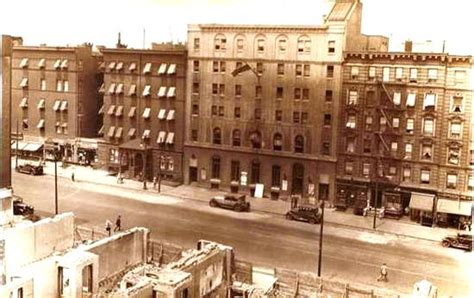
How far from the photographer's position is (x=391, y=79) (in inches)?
2400

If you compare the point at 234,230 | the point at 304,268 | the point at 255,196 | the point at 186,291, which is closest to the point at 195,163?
the point at 255,196

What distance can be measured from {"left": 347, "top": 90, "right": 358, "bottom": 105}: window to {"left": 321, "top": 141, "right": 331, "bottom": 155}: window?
4.80 m

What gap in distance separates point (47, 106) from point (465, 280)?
6086cm

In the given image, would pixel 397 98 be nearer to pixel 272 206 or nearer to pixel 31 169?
pixel 272 206

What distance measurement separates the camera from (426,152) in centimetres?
6028

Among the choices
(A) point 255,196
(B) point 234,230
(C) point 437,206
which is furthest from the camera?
(A) point 255,196

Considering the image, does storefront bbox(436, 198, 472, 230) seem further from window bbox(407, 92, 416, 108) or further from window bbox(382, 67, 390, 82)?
window bbox(382, 67, 390, 82)

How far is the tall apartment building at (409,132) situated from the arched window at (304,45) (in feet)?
14.1

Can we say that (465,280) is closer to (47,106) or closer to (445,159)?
(445,159)

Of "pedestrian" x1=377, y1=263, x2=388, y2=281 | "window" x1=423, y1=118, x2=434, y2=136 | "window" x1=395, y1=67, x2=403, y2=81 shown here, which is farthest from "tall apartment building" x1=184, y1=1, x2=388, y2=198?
"pedestrian" x1=377, y1=263, x2=388, y2=281

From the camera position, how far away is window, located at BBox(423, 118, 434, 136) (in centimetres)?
Result: 5978

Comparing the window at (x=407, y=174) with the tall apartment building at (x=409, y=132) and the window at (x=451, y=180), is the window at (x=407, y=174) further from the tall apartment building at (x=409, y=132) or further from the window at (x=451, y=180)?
the window at (x=451, y=180)

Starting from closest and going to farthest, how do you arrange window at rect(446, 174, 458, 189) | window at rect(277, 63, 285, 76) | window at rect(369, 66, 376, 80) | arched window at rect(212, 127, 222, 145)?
window at rect(446, 174, 458, 189) → window at rect(369, 66, 376, 80) → window at rect(277, 63, 285, 76) → arched window at rect(212, 127, 222, 145)

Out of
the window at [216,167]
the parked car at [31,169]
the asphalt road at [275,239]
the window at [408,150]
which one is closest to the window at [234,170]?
the window at [216,167]
